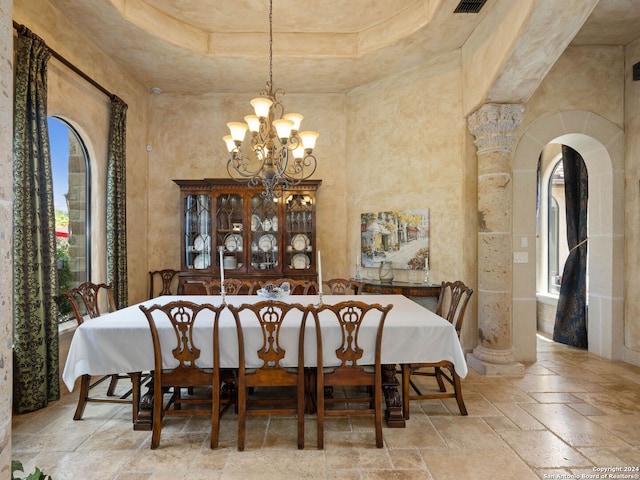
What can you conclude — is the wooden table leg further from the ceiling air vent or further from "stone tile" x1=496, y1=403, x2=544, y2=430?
the ceiling air vent

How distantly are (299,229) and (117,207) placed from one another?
224cm

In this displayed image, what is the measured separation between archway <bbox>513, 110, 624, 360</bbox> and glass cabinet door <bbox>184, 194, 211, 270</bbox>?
385 centimetres

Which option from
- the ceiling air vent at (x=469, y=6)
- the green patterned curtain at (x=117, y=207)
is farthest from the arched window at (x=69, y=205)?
the ceiling air vent at (x=469, y=6)

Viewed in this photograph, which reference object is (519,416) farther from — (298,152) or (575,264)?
(575,264)

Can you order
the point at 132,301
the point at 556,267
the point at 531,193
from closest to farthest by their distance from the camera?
1. the point at 531,193
2. the point at 132,301
3. the point at 556,267

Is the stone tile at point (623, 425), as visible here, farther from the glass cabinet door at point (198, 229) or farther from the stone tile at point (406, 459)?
the glass cabinet door at point (198, 229)

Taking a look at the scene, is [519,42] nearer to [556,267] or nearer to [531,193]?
[531,193]

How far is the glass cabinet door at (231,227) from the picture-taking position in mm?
4996

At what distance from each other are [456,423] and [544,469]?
63 centimetres

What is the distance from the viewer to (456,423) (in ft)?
8.86

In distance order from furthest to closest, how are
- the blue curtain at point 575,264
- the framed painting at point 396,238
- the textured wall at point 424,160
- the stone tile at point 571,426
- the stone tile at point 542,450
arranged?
the blue curtain at point 575,264, the framed painting at point 396,238, the textured wall at point 424,160, the stone tile at point 571,426, the stone tile at point 542,450

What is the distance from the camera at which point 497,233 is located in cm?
381

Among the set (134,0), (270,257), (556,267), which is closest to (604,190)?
(556,267)

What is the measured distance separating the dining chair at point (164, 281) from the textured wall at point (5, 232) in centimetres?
453
